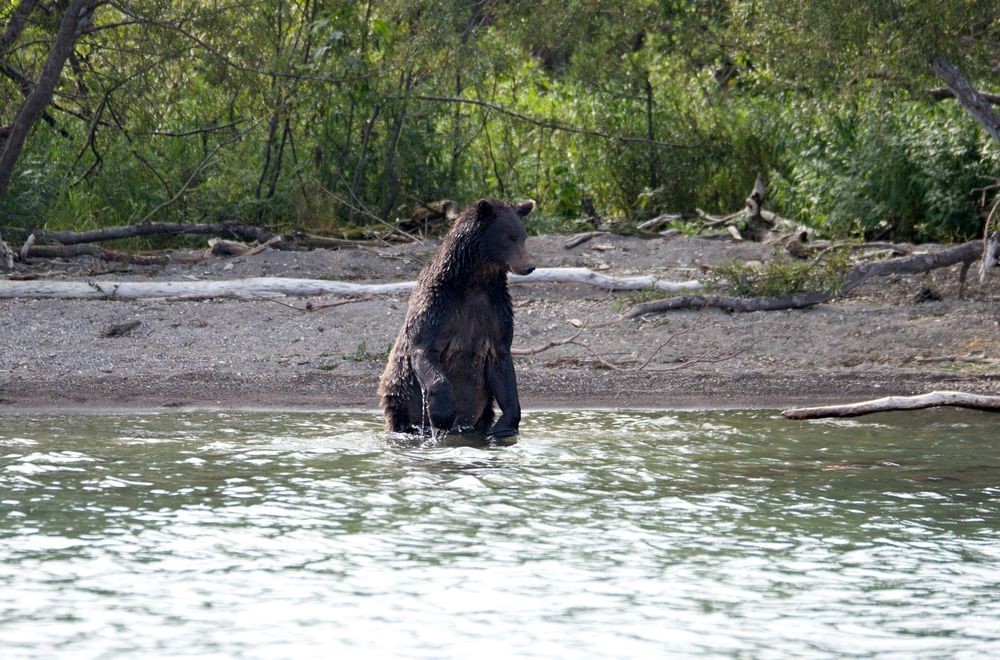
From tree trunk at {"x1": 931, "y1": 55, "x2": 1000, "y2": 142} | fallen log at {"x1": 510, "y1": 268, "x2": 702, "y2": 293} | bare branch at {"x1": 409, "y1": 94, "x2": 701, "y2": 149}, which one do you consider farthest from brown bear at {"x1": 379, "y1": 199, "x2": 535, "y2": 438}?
bare branch at {"x1": 409, "y1": 94, "x2": 701, "y2": 149}

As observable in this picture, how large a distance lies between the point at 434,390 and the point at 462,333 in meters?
0.44

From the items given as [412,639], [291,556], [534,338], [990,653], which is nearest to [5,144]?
[534,338]

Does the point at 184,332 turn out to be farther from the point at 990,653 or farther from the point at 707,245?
the point at 990,653

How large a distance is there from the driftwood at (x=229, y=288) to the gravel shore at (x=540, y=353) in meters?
0.13

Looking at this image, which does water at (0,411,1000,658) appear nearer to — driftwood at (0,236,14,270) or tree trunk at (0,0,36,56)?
driftwood at (0,236,14,270)

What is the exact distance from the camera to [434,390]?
314 inches

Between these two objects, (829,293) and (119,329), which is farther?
(829,293)

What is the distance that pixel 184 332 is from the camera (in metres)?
12.1

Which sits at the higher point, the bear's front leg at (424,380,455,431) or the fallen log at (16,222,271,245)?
the fallen log at (16,222,271,245)

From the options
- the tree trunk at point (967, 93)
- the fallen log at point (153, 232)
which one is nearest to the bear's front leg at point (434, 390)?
the tree trunk at point (967, 93)

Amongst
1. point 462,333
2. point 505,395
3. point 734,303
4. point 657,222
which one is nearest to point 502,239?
point 462,333

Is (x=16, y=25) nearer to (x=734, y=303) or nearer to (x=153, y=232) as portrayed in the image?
(x=153, y=232)

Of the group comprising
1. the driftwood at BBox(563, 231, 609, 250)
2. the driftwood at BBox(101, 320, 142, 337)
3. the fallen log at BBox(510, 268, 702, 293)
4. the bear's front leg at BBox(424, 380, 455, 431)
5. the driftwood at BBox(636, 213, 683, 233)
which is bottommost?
the bear's front leg at BBox(424, 380, 455, 431)

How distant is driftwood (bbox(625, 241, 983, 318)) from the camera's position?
12703mm
